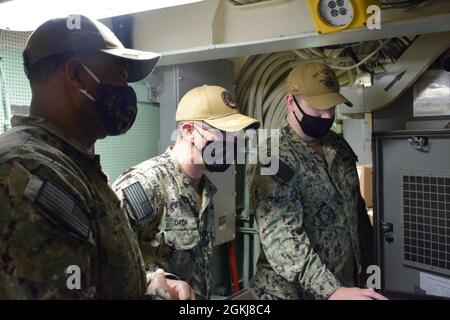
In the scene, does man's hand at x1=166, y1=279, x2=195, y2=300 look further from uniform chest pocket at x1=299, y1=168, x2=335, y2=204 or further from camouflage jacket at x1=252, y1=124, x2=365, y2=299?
uniform chest pocket at x1=299, y1=168, x2=335, y2=204

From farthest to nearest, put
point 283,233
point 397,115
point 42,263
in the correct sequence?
point 397,115
point 283,233
point 42,263

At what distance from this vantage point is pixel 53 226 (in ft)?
2.51

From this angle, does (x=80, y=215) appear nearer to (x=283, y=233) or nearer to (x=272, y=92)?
(x=283, y=233)

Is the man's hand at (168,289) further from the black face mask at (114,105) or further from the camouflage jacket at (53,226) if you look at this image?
the black face mask at (114,105)

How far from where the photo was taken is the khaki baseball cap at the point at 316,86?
1.80 metres

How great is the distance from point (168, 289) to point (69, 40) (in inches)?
26.3

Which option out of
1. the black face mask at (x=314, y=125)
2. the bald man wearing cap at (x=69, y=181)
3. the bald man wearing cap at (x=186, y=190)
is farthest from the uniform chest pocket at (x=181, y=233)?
the black face mask at (x=314, y=125)

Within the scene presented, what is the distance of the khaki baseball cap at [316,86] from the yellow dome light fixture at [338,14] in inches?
11.7

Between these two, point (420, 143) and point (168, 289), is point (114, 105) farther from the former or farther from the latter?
point (420, 143)

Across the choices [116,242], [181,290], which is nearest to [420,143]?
[181,290]
